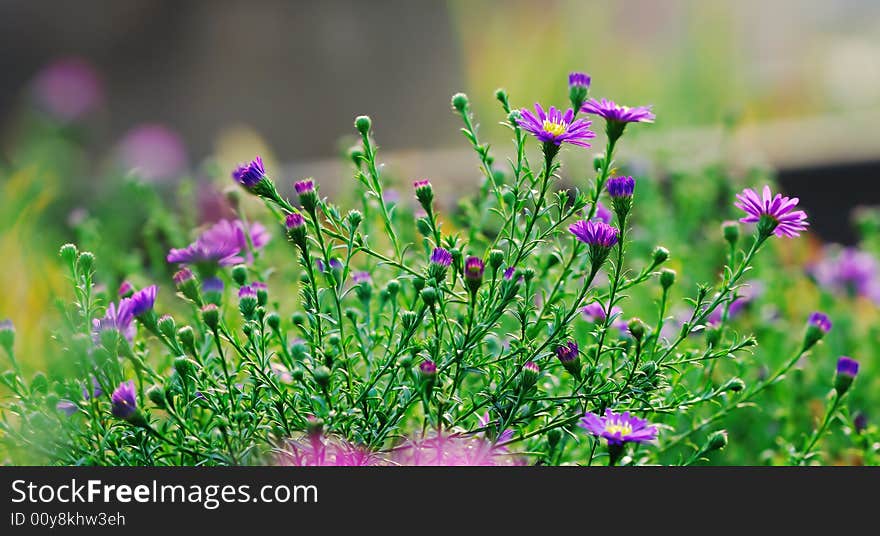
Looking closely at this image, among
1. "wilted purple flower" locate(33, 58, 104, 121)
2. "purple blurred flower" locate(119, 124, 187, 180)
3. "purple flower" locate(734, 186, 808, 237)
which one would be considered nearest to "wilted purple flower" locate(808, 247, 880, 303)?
"purple flower" locate(734, 186, 808, 237)

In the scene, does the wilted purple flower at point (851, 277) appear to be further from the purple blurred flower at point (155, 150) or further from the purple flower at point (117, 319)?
the purple blurred flower at point (155, 150)

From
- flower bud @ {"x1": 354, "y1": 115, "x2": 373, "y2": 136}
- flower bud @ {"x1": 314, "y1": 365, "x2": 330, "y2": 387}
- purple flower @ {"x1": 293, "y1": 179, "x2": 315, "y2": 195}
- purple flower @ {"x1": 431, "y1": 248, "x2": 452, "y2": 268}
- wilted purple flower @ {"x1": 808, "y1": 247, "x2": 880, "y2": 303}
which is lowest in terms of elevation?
flower bud @ {"x1": 314, "y1": 365, "x2": 330, "y2": 387}

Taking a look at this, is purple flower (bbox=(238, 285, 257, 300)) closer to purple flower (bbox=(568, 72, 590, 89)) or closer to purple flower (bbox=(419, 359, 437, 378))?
purple flower (bbox=(419, 359, 437, 378))

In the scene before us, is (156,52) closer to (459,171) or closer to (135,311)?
(459,171)

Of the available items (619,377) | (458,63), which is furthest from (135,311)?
(458,63)

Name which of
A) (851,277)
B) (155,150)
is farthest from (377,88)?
(851,277)

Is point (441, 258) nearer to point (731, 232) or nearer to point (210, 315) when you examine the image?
point (210, 315)
